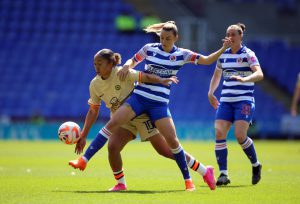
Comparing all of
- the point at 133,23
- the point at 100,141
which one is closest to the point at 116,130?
the point at 100,141

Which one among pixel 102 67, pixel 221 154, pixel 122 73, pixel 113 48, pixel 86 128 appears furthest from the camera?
pixel 113 48

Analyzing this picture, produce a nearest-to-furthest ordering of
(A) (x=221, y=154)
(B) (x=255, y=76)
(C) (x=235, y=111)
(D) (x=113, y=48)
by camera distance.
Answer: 1. (B) (x=255, y=76)
2. (C) (x=235, y=111)
3. (A) (x=221, y=154)
4. (D) (x=113, y=48)

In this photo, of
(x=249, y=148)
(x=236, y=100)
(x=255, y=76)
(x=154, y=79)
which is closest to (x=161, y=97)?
(x=154, y=79)

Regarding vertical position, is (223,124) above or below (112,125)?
below

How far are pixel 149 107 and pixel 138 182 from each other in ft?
6.74

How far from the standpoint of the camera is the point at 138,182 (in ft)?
38.2

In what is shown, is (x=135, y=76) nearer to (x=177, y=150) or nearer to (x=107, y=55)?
(x=107, y=55)

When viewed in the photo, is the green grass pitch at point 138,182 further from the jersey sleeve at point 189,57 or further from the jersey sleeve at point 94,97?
the jersey sleeve at point 189,57

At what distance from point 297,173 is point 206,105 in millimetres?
18370

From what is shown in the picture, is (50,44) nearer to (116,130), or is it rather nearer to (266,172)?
(266,172)

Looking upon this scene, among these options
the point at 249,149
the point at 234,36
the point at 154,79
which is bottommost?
the point at 249,149

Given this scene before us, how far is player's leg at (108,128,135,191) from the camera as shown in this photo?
10234 millimetres

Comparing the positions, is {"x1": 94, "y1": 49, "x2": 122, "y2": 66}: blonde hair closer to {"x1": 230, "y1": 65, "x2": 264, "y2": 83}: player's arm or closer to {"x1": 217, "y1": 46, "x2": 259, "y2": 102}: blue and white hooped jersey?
{"x1": 230, "y1": 65, "x2": 264, "y2": 83}: player's arm

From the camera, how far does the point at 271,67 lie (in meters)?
32.8
